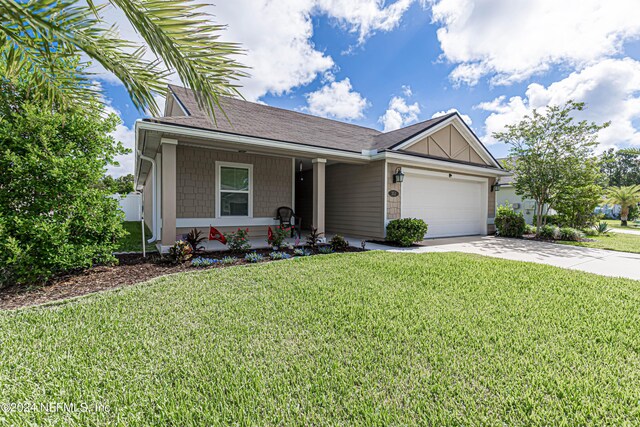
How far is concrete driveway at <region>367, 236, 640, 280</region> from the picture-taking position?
589 centimetres

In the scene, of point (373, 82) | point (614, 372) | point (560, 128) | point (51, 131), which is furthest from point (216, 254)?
point (560, 128)

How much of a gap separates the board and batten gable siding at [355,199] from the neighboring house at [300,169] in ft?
0.12

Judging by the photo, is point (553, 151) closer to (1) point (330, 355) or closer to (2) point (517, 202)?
(2) point (517, 202)

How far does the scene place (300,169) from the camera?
12.6m

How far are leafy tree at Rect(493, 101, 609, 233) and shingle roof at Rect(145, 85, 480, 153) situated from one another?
3.17 metres

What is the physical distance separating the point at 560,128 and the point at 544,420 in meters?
12.4

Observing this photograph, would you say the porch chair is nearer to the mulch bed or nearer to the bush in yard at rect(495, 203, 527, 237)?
the mulch bed

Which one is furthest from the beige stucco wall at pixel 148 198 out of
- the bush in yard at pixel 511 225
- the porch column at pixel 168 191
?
the bush in yard at pixel 511 225

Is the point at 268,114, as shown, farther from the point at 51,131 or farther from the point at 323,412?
the point at 323,412

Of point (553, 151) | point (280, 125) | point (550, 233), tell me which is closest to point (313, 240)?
point (280, 125)

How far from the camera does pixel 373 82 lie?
12.9 m

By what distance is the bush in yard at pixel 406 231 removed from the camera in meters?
8.52

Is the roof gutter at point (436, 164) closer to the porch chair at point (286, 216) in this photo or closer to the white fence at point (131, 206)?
the porch chair at point (286, 216)

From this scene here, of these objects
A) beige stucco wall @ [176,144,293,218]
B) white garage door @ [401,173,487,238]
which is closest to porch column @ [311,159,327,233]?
beige stucco wall @ [176,144,293,218]
